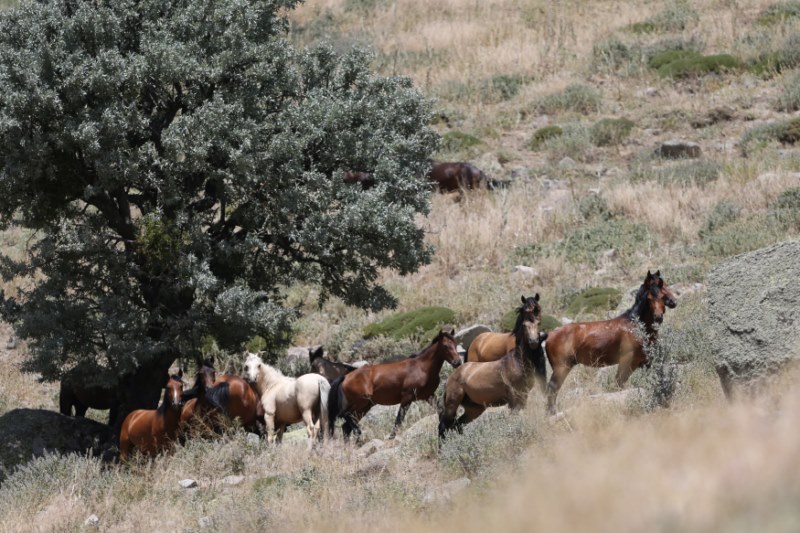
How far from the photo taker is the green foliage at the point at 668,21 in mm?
33531

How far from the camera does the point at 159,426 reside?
1231 centimetres

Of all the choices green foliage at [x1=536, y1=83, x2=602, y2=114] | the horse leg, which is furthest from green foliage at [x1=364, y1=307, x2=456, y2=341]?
green foliage at [x1=536, y1=83, x2=602, y2=114]

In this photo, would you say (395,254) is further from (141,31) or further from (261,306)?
(141,31)

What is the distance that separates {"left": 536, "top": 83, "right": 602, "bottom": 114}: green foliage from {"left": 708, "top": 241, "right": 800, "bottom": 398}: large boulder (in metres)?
20.8

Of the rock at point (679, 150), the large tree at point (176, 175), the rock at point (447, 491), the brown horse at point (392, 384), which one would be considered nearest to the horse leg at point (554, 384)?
the brown horse at point (392, 384)

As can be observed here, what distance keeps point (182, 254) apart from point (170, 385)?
6.93ft

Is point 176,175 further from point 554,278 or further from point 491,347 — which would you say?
point 554,278

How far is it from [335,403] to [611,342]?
3.27 m

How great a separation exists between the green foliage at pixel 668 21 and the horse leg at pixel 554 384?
80.5 ft

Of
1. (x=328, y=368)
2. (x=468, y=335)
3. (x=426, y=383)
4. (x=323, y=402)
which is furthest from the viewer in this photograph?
(x=468, y=335)

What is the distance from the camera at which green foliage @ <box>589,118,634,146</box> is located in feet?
88.4

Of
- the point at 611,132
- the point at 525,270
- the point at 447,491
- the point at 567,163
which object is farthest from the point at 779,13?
the point at 447,491

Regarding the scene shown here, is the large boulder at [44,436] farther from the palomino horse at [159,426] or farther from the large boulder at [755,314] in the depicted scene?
the large boulder at [755,314]

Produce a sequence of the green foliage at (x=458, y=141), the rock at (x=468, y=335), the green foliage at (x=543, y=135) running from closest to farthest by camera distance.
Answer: the rock at (x=468, y=335) < the green foliage at (x=543, y=135) < the green foliage at (x=458, y=141)
